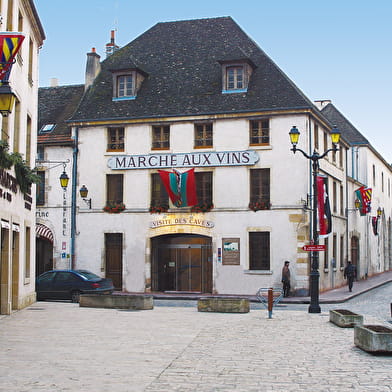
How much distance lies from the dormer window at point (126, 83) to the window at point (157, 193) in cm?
436

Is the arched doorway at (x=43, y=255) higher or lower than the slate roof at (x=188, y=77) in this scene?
lower

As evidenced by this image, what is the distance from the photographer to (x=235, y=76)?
32.2 metres

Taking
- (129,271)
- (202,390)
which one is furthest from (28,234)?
(202,390)

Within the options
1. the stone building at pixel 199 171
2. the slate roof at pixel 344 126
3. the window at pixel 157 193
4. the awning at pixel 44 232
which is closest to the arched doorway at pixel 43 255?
the awning at pixel 44 232

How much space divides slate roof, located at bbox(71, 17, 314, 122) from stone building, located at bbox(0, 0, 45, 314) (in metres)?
9.66

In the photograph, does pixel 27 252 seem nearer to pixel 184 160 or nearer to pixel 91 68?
pixel 184 160

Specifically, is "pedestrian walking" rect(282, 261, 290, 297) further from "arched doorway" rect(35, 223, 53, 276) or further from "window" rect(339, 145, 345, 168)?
"arched doorway" rect(35, 223, 53, 276)

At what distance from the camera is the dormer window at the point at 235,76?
3194cm

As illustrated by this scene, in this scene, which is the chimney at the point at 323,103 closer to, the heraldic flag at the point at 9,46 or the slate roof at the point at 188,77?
the slate roof at the point at 188,77

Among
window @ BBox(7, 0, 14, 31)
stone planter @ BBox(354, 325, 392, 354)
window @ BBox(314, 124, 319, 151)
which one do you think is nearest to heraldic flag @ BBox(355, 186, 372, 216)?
window @ BBox(314, 124, 319, 151)

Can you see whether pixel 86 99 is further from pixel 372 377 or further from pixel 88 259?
pixel 372 377

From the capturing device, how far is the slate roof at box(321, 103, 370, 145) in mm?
48656

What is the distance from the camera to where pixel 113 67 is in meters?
33.8

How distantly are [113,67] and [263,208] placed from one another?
1043 centimetres
